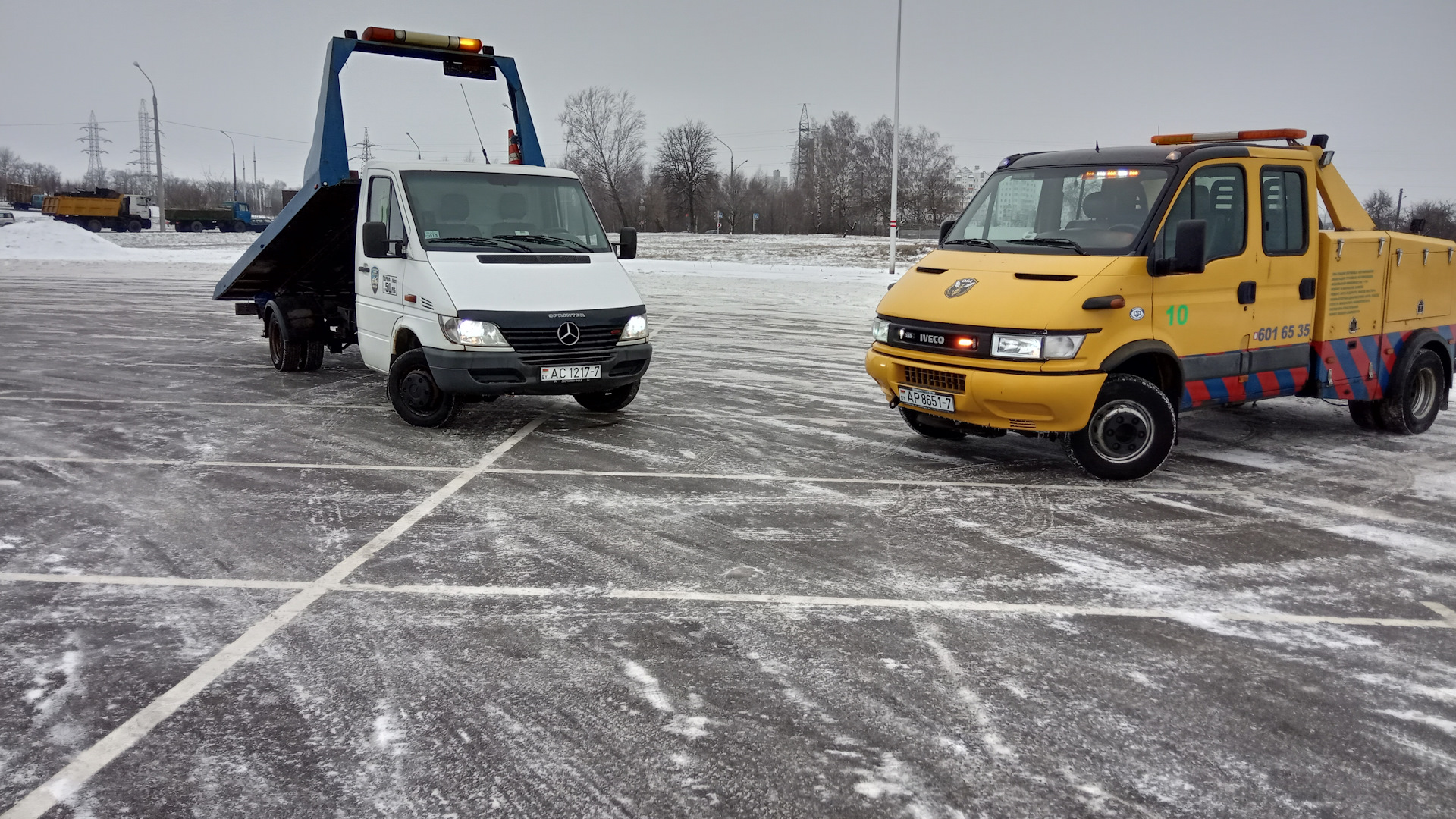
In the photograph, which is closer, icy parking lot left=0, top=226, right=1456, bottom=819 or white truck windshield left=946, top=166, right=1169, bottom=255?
icy parking lot left=0, top=226, right=1456, bottom=819

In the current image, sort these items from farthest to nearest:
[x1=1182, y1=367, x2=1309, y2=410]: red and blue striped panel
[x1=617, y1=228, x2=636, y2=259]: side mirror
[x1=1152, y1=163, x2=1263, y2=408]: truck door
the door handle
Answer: [x1=617, y1=228, x2=636, y2=259]: side mirror < the door handle < [x1=1182, y1=367, x2=1309, y2=410]: red and blue striped panel < [x1=1152, y1=163, x2=1263, y2=408]: truck door

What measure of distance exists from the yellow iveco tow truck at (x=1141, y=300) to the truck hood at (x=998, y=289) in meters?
0.01

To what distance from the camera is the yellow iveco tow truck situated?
679 cm

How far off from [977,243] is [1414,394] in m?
4.33

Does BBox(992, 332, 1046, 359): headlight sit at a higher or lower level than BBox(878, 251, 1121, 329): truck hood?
lower

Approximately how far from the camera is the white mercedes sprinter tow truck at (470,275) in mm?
8250

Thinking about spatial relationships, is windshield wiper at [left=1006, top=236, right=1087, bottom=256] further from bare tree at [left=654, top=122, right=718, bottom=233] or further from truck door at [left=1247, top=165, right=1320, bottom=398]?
bare tree at [left=654, top=122, right=718, bottom=233]

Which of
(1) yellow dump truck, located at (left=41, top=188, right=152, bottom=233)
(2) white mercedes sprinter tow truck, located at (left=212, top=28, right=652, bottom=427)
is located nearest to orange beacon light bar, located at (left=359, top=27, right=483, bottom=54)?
Answer: (2) white mercedes sprinter tow truck, located at (left=212, top=28, right=652, bottom=427)

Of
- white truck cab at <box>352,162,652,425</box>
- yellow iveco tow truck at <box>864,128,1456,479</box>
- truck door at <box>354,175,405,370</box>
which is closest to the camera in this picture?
yellow iveco tow truck at <box>864,128,1456,479</box>

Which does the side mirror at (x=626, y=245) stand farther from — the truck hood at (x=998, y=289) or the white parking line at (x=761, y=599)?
the white parking line at (x=761, y=599)

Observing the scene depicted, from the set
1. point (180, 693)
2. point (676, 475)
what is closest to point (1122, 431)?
point (676, 475)

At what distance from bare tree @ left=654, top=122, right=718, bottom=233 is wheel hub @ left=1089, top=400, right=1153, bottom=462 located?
3020 inches

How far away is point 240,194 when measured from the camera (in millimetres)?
122500

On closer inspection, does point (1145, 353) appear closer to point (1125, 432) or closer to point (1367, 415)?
point (1125, 432)
